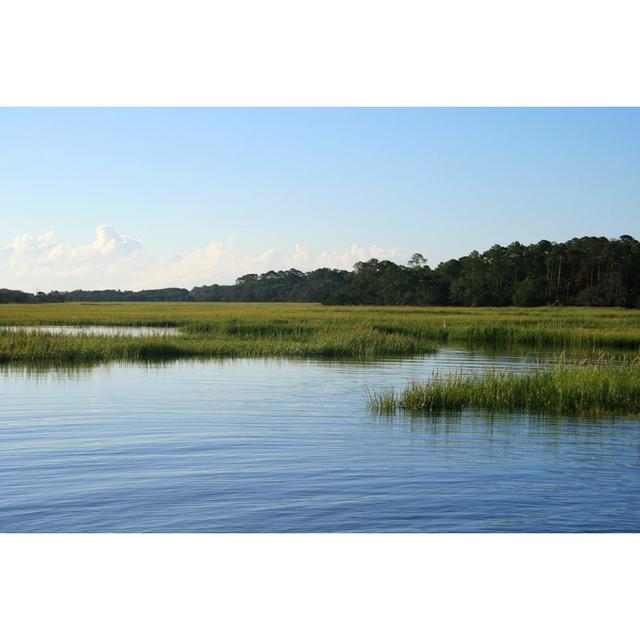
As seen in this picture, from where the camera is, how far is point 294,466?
11.1 m

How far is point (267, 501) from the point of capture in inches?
366

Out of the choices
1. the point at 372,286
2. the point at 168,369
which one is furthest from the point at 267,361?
the point at 372,286

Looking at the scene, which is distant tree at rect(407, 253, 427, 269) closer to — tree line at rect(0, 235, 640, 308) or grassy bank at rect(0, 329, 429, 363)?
tree line at rect(0, 235, 640, 308)

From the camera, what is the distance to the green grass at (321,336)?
27.4 metres

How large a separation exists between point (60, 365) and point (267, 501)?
1687cm

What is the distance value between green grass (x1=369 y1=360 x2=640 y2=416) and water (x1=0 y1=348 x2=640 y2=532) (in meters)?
0.75

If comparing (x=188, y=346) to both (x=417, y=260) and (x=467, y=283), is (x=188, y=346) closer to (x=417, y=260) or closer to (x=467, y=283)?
(x=467, y=283)

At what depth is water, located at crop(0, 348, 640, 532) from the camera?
8.77m

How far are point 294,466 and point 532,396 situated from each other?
23.3ft

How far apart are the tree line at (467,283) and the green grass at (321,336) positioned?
202 centimetres

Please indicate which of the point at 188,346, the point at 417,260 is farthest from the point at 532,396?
the point at 417,260

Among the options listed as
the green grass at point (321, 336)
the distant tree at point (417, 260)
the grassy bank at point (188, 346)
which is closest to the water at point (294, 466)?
the grassy bank at point (188, 346)
